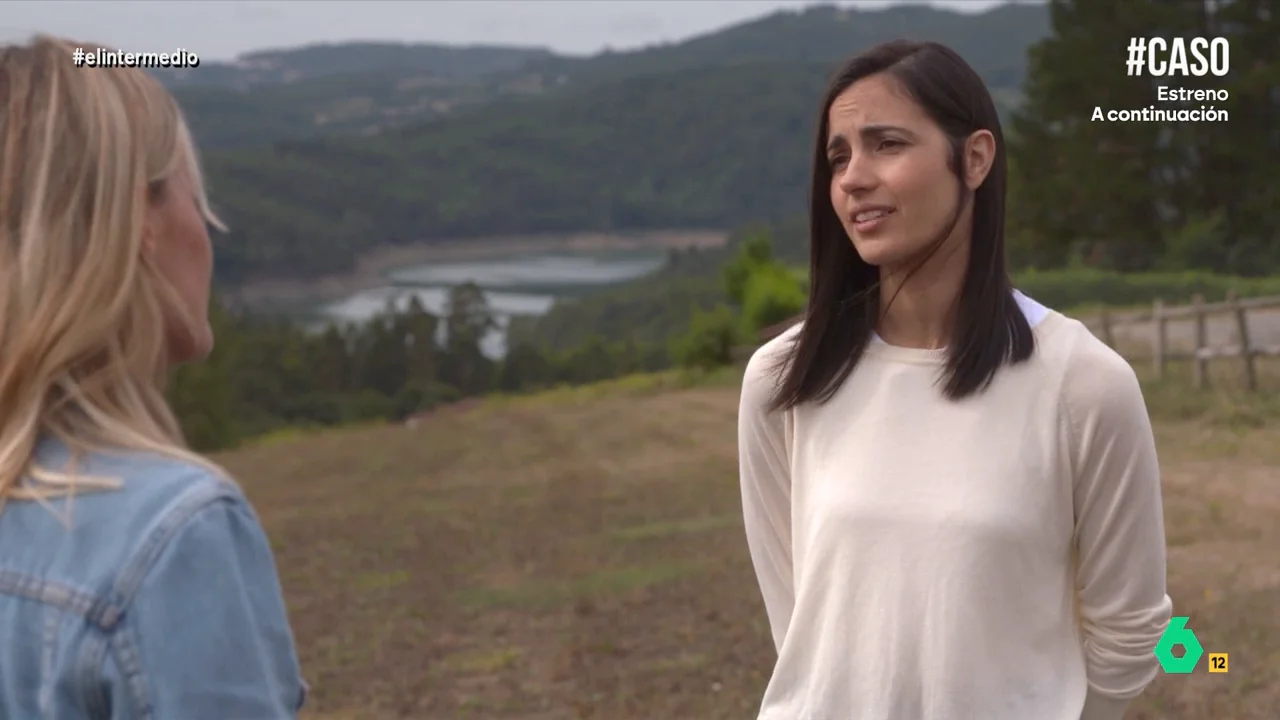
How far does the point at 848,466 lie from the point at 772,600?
15.0 inches

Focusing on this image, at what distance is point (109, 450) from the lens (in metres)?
1.24

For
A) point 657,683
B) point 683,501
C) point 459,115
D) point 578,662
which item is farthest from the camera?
point 459,115

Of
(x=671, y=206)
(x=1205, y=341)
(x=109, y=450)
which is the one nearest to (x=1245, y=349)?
(x=1205, y=341)

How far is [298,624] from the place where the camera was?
9930 mm

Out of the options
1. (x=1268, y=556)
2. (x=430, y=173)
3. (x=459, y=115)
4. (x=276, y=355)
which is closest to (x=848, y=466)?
(x=1268, y=556)

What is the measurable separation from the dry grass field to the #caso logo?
4 centimetres

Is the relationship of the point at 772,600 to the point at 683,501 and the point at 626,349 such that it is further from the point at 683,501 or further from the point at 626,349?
the point at 626,349

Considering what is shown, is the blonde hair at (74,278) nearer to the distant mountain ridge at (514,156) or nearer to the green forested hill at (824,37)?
the distant mountain ridge at (514,156)

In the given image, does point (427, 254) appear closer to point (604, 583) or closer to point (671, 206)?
point (671, 206)

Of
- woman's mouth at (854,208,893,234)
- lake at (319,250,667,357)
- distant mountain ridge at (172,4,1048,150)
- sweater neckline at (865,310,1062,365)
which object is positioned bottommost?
lake at (319,250,667,357)

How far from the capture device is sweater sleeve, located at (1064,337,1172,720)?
200 cm

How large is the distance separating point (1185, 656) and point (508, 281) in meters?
94.5

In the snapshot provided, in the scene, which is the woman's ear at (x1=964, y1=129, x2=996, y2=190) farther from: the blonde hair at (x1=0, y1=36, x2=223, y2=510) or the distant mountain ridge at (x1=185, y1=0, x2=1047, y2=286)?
the distant mountain ridge at (x1=185, y1=0, x2=1047, y2=286)

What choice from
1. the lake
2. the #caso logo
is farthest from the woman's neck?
the lake
